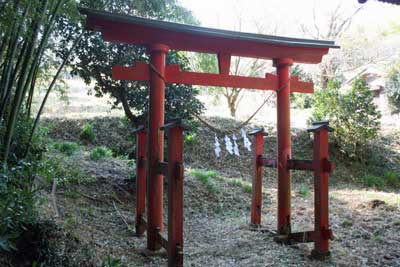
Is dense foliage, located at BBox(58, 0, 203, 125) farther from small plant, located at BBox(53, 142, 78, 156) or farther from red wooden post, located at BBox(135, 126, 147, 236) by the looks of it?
small plant, located at BBox(53, 142, 78, 156)

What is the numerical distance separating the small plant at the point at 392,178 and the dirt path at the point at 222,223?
1953 millimetres

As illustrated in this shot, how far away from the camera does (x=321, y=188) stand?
122 inches

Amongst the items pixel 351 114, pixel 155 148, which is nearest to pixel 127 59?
pixel 155 148

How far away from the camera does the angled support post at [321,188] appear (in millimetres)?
3035

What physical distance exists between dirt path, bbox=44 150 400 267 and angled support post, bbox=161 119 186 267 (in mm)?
359

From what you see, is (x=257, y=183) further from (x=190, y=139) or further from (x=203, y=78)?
(x=190, y=139)

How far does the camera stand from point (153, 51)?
3.26 metres

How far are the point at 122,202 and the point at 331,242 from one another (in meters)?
2.75

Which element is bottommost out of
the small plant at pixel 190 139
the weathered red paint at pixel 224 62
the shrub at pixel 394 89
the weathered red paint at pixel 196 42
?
the small plant at pixel 190 139

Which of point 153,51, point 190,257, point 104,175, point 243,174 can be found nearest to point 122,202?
point 104,175

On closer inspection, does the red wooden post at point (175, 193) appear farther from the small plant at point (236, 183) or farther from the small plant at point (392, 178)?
the small plant at point (392, 178)

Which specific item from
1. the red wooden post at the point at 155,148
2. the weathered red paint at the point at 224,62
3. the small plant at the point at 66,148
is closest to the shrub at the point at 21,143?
the red wooden post at the point at 155,148

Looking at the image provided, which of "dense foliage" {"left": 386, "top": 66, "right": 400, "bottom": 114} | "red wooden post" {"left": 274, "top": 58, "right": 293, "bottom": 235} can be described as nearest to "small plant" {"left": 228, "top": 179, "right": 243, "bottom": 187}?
"red wooden post" {"left": 274, "top": 58, "right": 293, "bottom": 235}

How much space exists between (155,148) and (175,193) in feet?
2.26
